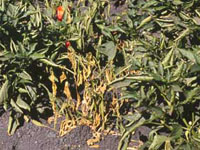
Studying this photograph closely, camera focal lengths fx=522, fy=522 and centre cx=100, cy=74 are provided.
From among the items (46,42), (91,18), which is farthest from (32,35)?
(91,18)

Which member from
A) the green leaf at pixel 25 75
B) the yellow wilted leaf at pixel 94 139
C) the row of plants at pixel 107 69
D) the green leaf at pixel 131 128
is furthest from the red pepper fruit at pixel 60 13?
the green leaf at pixel 131 128

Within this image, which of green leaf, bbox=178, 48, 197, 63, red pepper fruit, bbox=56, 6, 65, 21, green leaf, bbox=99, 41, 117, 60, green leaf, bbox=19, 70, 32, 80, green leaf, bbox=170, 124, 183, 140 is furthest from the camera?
red pepper fruit, bbox=56, 6, 65, 21

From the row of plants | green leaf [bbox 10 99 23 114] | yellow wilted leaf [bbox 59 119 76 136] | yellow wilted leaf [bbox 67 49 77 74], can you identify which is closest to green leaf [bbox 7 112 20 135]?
the row of plants

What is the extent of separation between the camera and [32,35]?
3521mm

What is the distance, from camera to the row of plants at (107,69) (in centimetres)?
313

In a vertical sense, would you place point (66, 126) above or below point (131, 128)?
below

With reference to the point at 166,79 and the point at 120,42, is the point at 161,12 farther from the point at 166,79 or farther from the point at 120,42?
the point at 166,79

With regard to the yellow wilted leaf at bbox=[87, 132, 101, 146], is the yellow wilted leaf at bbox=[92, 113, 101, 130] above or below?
above

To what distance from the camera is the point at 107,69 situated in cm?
355

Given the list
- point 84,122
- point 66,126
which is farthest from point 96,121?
point 66,126

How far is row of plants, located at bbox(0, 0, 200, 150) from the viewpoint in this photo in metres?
3.13

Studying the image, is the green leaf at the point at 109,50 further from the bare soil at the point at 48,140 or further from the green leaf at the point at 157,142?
the green leaf at the point at 157,142

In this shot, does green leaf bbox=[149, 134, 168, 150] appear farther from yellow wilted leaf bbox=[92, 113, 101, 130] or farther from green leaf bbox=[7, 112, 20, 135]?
green leaf bbox=[7, 112, 20, 135]

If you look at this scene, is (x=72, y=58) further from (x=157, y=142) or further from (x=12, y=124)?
(x=157, y=142)
